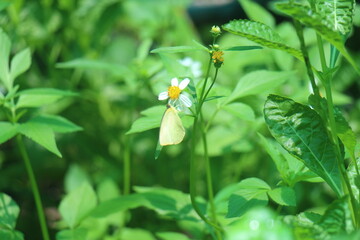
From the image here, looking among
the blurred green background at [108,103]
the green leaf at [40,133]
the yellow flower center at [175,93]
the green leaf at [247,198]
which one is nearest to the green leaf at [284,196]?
the green leaf at [247,198]

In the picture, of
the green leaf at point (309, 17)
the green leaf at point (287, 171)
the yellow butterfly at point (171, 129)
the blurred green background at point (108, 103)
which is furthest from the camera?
the blurred green background at point (108, 103)

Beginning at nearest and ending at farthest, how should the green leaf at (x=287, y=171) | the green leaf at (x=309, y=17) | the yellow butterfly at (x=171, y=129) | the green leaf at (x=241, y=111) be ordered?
the green leaf at (x=309, y=17), the yellow butterfly at (x=171, y=129), the green leaf at (x=287, y=171), the green leaf at (x=241, y=111)

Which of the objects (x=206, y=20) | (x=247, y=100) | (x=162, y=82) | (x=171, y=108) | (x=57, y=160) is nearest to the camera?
(x=171, y=108)

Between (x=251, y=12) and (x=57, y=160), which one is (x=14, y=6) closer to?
(x=57, y=160)

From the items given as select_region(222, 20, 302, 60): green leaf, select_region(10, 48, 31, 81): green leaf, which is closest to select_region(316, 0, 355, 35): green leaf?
select_region(222, 20, 302, 60): green leaf

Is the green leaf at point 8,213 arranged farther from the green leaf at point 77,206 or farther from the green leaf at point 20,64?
the green leaf at point 20,64

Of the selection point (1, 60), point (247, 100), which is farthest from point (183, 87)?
point (247, 100)

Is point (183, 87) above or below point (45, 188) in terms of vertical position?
above
